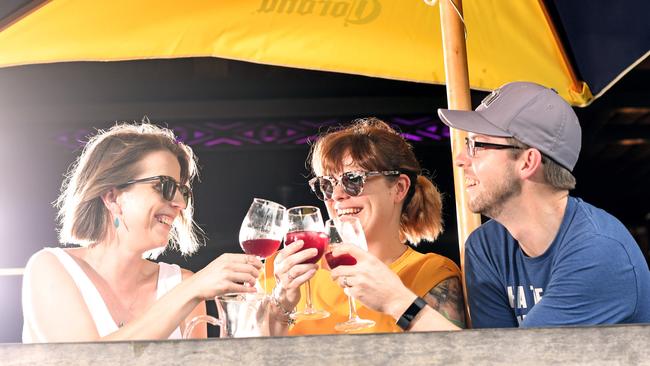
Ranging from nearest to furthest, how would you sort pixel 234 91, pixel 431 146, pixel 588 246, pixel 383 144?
1. pixel 588 246
2. pixel 383 144
3. pixel 234 91
4. pixel 431 146

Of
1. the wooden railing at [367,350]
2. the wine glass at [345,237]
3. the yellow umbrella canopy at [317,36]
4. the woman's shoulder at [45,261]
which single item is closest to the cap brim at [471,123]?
the wine glass at [345,237]

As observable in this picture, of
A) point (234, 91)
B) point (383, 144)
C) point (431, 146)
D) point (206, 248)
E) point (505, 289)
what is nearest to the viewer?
point (505, 289)

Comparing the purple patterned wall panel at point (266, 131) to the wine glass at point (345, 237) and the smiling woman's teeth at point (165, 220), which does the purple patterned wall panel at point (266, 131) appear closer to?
the smiling woman's teeth at point (165, 220)

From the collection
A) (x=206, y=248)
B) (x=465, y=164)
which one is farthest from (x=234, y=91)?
(x=465, y=164)

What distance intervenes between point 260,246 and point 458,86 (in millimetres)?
891

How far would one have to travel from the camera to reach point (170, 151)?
2.89 metres

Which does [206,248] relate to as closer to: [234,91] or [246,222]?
[234,91]

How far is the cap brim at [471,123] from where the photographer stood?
2.23m

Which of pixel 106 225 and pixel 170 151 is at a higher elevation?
pixel 170 151

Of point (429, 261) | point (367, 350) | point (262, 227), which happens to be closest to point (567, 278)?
point (429, 261)

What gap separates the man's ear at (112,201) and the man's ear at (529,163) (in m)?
1.46

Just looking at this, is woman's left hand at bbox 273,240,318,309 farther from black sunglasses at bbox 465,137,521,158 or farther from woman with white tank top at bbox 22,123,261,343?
black sunglasses at bbox 465,137,521,158

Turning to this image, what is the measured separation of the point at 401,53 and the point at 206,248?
12001 mm

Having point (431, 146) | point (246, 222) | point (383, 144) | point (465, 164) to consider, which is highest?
point (431, 146)
